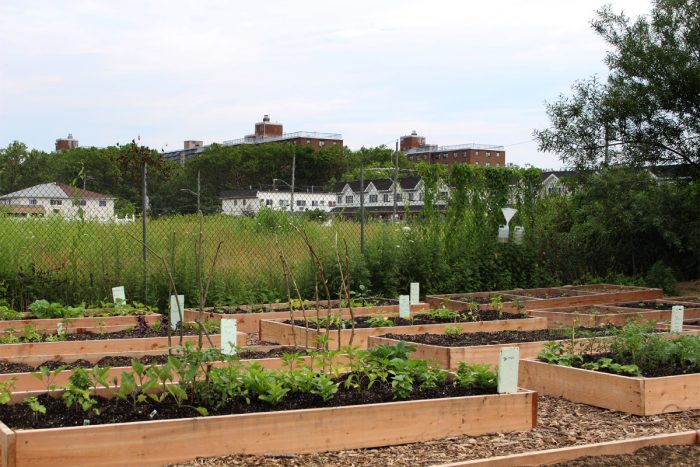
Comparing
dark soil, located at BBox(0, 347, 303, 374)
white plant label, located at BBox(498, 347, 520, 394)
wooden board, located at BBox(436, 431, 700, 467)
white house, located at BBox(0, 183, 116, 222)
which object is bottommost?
wooden board, located at BBox(436, 431, 700, 467)

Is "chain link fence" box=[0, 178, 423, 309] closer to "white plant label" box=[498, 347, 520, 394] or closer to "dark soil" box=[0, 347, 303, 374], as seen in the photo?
"dark soil" box=[0, 347, 303, 374]

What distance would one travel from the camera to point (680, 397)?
19.0 feet

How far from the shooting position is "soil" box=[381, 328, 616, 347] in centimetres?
754

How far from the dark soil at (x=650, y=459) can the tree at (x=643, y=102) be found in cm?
1065

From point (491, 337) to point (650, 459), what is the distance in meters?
3.44

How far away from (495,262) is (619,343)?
693 cm

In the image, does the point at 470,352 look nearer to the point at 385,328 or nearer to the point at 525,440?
the point at 385,328

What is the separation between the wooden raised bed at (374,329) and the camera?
825 cm

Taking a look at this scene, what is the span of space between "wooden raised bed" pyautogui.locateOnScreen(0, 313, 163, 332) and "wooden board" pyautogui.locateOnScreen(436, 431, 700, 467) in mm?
5187

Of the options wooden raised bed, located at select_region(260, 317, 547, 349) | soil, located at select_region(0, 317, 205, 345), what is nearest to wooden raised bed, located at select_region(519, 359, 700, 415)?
wooden raised bed, located at select_region(260, 317, 547, 349)

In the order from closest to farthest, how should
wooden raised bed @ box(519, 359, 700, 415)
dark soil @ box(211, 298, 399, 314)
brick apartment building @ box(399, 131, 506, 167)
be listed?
wooden raised bed @ box(519, 359, 700, 415) → dark soil @ box(211, 298, 399, 314) → brick apartment building @ box(399, 131, 506, 167)

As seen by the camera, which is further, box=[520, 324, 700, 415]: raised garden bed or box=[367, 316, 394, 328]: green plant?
box=[367, 316, 394, 328]: green plant

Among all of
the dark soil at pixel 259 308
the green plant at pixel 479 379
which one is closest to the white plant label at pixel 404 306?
the dark soil at pixel 259 308

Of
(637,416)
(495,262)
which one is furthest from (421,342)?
(495,262)
